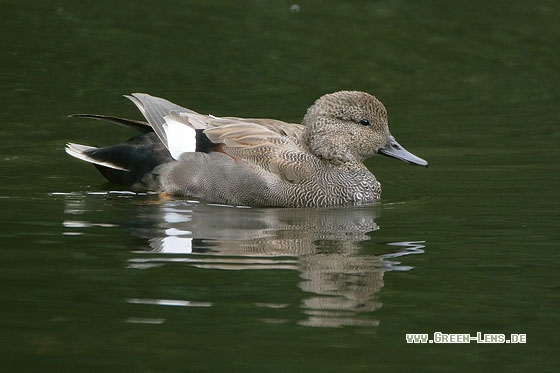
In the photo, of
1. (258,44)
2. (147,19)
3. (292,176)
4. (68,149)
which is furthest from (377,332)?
(147,19)

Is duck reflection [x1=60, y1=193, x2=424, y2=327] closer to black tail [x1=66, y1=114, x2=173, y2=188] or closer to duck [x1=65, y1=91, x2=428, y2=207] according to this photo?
duck [x1=65, y1=91, x2=428, y2=207]

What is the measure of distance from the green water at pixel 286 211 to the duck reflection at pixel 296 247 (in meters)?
0.02

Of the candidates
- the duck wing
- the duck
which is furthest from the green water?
the duck wing

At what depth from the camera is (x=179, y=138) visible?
9.01 meters

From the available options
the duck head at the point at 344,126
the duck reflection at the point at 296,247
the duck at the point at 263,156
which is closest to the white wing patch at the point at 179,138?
the duck at the point at 263,156

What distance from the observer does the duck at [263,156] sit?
8.70m

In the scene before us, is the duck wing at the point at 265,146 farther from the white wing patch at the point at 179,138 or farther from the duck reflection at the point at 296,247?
the duck reflection at the point at 296,247

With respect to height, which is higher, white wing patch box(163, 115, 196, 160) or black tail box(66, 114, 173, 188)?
white wing patch box(163, 115, 196, 160)

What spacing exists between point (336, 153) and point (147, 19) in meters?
6.71

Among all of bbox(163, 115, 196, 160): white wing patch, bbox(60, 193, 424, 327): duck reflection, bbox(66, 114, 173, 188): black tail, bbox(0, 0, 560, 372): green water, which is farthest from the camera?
bbox(66, 114, 173, 188): black tail

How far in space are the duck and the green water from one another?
0.60 feet

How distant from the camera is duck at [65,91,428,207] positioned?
870 cm

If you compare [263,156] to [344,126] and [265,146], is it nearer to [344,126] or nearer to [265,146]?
[265,146]

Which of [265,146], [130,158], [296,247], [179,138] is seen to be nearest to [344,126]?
[265,146]
